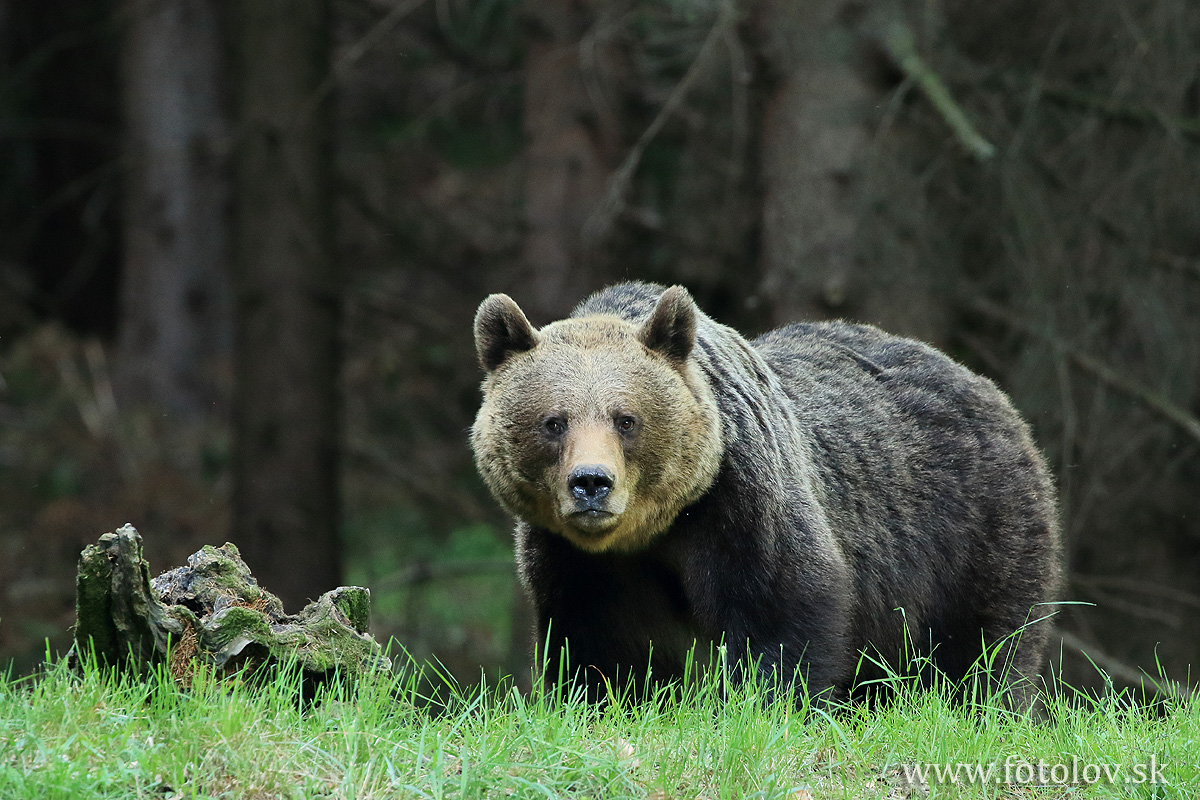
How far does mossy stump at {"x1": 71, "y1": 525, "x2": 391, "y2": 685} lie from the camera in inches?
170

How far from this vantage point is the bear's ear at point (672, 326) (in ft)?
18.0

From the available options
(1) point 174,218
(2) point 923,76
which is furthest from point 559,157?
(1) point 174,218

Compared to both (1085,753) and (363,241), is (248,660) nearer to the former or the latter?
(1085,753)

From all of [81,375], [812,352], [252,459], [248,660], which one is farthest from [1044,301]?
[81,375]

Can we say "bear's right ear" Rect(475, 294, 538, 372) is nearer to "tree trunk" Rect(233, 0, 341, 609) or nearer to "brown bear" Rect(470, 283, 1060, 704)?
"brown bear" Rect(470, 283, 1060, 704)

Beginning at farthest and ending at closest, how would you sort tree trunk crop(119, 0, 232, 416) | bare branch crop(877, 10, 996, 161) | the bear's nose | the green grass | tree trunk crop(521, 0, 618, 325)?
tree trunk crop(119, 0, 232, 416) → tree trunk crop(521, 0, 618, 325) → bare branch crop(877, 10, 996, 161) → the bear's nose → the green grass

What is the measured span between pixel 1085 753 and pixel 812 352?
2.82 metres

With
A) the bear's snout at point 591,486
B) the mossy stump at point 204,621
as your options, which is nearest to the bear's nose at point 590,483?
the bear's snout at point 591,486

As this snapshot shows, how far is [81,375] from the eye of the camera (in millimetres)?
14703

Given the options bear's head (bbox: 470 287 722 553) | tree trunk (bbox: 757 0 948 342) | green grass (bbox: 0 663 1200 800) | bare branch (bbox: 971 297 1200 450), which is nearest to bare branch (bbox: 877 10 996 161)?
tree trunk (bbox: 757 0 948 342)

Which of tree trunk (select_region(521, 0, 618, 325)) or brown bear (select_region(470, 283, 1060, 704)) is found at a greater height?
tree trunk (select_region(521, 0, 618, 325))

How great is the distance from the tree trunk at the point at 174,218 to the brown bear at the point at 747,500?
9008 millimetres

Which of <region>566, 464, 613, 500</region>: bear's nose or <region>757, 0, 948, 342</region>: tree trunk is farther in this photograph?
<region>757, 0, 948, 342</region>: tree trunk

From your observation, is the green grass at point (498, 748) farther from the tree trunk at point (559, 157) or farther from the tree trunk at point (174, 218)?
the tree trunk at point (174, 218)
